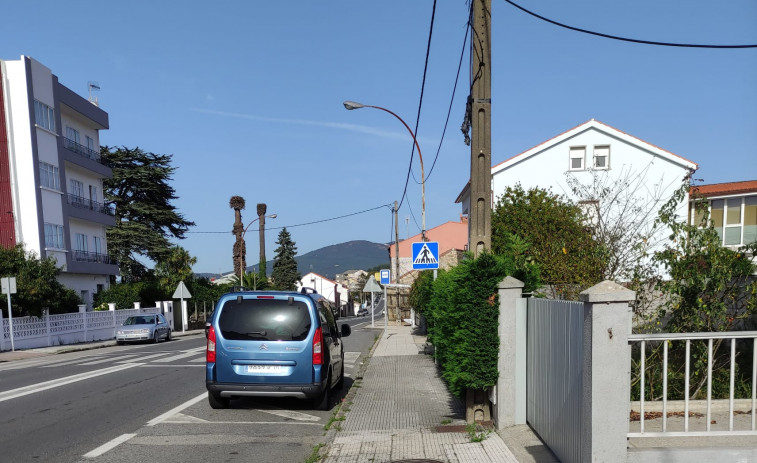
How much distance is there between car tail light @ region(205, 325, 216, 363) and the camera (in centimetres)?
873

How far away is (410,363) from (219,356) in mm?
7132

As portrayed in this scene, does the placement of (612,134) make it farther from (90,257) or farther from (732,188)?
(90,257)

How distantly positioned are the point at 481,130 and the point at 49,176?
108 feet

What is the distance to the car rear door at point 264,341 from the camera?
866 cm

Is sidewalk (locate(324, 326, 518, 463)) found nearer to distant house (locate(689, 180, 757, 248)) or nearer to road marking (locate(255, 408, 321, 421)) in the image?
road marking (locate(255, 408, 321, 421))

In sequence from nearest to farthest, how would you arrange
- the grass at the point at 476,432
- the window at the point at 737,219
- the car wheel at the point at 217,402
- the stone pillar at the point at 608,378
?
the stone pillar at the point at 608,378 < the grass at the point at 476,432 < the car wheel at the point at 217,402 < the window at the point at 737,219

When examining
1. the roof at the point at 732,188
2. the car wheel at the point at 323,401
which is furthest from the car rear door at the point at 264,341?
the roof at the point at 732,188

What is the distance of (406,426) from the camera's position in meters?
7.74

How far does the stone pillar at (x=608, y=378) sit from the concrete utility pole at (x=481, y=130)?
378cm

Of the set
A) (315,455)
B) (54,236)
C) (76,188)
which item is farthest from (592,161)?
(76,188)

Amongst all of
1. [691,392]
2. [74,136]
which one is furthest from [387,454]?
[74,136]

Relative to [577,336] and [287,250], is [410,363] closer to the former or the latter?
[577,336]

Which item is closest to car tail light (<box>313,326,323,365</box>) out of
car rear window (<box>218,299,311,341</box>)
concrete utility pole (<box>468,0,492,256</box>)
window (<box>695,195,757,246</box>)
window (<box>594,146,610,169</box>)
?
car rear window (<box>218,299,311,341</box>)

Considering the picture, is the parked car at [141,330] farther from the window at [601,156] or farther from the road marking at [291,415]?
the window at [601,156]
